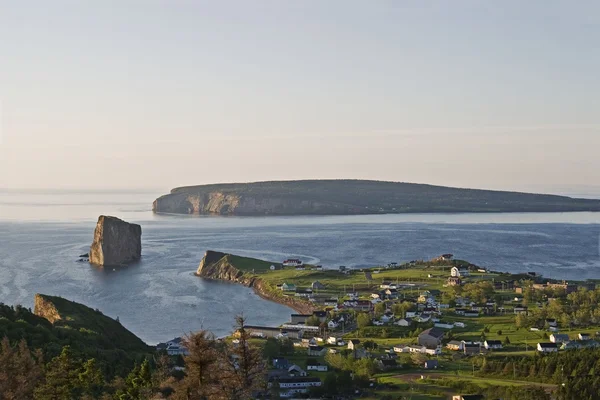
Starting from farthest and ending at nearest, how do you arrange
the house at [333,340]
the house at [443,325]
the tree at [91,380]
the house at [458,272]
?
1. the house at [458,272]
2. the house at [443,325]
3. the house at [333,340]
4. the tree at [91,380]

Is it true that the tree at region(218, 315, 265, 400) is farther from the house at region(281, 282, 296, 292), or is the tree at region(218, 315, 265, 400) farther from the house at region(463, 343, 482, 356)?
the house at region(281, 282, 296, 292)

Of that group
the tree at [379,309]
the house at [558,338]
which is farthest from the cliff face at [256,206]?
the house at [558,338]

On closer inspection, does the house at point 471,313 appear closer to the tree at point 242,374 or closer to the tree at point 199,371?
the tree at point 242,374

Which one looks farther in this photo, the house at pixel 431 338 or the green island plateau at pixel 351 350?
the house at pixel 431 338

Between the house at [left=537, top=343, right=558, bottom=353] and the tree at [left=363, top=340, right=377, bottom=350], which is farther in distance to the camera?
the tree at [left=363, top=340, right=377, bottom=350]

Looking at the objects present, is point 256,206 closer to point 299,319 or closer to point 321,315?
point 299,319

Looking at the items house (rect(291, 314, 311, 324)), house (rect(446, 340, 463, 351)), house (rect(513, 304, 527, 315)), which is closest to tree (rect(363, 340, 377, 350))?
house (rect(446, 340, 463, 351))
